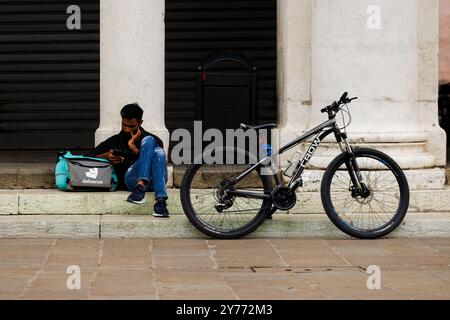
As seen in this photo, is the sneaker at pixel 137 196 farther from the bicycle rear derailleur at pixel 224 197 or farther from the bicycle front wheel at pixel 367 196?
the bicycle front wheel at pixel 367 196

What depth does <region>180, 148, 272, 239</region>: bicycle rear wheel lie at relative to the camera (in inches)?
365

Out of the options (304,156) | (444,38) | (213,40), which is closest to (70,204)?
(304,156)

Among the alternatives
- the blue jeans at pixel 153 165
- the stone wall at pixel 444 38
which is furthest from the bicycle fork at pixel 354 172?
the stone wall at pixel 444 38

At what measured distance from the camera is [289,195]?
9.27m

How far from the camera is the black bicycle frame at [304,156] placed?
927 centimetres

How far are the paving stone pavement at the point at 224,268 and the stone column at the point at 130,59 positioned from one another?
1554mm

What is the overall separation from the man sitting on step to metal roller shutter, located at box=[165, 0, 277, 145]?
4.74m

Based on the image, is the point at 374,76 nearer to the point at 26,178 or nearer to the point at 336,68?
the point at 336,68

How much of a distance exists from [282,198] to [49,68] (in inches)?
250

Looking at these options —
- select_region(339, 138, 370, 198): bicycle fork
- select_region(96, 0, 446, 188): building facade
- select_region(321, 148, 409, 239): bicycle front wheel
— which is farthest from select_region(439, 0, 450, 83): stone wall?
select_region(339, 138, 370, 198): bicycle fork

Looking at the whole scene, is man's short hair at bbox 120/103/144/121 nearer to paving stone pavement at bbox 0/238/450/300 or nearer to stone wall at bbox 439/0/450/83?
paving stone pavement at bbox 0/238/450/300

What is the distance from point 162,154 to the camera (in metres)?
9.51

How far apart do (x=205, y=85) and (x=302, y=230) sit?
1865 mm
